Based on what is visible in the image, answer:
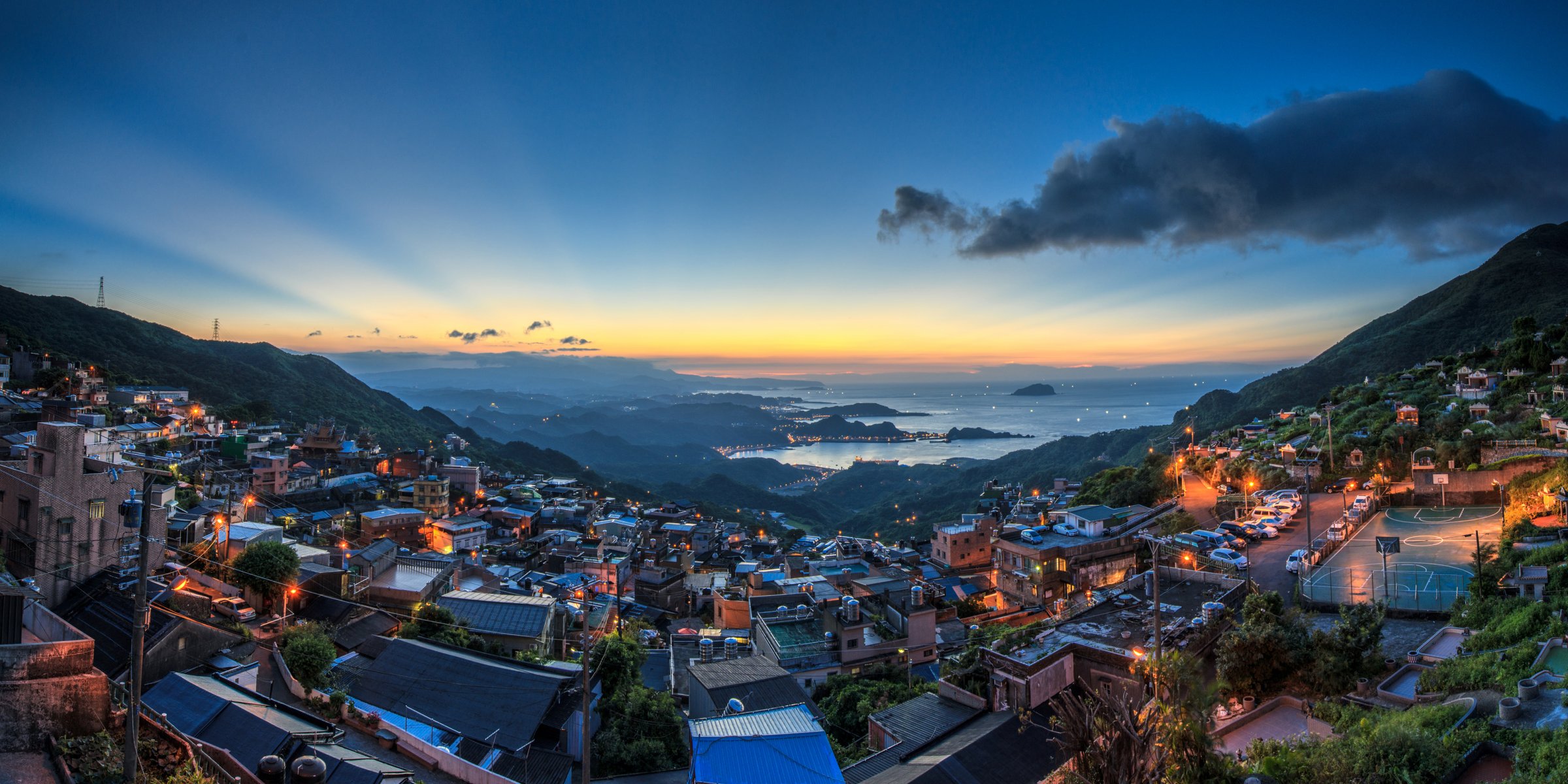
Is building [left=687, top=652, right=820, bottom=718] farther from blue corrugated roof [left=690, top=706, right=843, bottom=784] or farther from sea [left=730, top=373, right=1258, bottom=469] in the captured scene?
sea [left=730, top=373, right=1258, bottom=469]

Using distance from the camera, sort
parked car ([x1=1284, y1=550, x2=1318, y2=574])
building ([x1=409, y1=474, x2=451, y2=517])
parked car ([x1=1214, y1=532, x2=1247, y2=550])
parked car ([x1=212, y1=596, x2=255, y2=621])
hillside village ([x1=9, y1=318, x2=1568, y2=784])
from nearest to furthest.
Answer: hillside village ([x1=9, y1=318, x2=1568, y2=784]) → parked car ([x1=212, y1=596, x2=255, y2=621]) → parked car ([x1=1284, y1=550, x2=1318, y2=574]) → parked car ([x1=1214, y1=532, x2=1247, y2=550]) → building ([x1=409, y1=474, x2=451, y2=517])

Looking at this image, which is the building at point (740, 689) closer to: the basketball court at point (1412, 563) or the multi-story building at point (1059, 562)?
the multi-story building at point (1059, 562)

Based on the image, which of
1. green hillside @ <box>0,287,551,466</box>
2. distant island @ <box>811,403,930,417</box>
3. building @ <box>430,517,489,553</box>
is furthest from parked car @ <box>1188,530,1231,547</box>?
distant island @ <box>811,403,930,417</box>

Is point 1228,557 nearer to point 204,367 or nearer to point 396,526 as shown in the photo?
point 396,526

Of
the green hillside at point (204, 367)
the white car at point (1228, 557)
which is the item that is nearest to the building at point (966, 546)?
the white car at point (1228, 557)

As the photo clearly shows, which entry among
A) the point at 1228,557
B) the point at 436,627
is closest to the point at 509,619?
the point at 436,627

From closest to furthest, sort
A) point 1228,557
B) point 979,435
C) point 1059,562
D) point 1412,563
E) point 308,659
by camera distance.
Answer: point 308,659 < point 1412,563 < point 1228,557 < point 1059,562 < point 979,435
